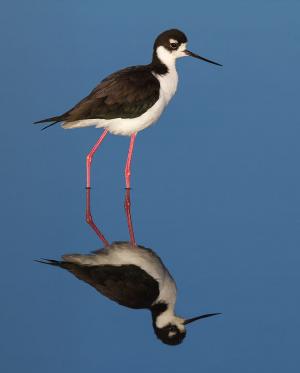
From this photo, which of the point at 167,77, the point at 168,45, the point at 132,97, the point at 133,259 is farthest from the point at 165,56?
the point at 133,259

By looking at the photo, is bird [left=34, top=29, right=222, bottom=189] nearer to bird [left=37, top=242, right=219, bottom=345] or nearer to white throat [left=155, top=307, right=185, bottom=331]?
bird [left=37, top=242, right=219, bottom=345]

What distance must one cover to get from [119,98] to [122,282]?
5.04 feet

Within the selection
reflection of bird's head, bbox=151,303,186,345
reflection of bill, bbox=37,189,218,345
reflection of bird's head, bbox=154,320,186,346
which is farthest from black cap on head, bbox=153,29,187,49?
reflection of bird's head, bbox=154,320,186,346

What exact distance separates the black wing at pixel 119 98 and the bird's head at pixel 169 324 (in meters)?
1.73

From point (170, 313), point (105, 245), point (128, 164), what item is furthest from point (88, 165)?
point (170, 313)

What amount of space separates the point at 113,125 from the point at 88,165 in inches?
16.8

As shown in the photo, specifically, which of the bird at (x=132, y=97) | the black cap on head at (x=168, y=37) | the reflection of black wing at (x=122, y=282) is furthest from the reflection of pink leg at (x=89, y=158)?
the reflection of black wing at (x=122, y=282)

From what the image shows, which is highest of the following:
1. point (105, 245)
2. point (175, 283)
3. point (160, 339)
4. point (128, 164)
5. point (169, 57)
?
point (169, 57)

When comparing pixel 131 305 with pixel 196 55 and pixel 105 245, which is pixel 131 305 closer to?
pixel 105 245

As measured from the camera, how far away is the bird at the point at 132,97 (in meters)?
5.34

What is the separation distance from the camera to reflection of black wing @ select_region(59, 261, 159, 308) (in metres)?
4.02

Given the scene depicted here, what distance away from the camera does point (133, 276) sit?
421cm

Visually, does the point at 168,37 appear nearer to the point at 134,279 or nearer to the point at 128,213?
the point at 128,213

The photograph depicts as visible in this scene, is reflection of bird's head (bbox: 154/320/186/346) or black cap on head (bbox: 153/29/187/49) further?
black cap on head (bbox: 153/29/187/49)
